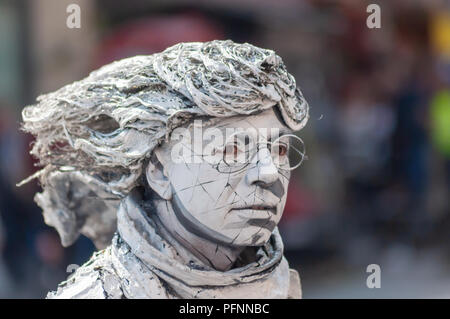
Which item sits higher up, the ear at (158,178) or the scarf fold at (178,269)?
the ear at (158,178)

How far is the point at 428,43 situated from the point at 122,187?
7310 millimetres

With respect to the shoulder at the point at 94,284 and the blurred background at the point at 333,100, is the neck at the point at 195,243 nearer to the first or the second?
the shoulder at the point at 94,284

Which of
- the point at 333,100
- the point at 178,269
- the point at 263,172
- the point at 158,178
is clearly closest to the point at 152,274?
the point at 178,269

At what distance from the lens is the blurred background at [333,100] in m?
7.73

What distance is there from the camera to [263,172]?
9.00 feet

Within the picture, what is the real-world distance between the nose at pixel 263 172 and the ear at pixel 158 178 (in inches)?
9.7

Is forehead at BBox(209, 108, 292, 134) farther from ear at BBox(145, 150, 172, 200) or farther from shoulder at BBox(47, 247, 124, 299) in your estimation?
shoulder at BBox(47, 247, 124, 299)

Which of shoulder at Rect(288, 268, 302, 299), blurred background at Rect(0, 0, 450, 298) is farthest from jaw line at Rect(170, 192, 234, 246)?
blurred background at Rect(0, 0, 450, 298)

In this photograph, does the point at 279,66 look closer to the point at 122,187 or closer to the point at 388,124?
the point at 122,187

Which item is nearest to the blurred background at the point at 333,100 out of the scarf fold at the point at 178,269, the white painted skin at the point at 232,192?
the scarf fold at the point at 178,269

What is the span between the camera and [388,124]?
8227 mm

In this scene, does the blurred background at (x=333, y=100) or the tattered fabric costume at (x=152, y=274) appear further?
the blurred background at (x=333, y=100)

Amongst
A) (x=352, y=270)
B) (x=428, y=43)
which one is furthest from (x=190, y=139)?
(x=428, y=43)

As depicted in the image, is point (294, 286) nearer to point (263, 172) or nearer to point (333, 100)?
point (263, 172)
